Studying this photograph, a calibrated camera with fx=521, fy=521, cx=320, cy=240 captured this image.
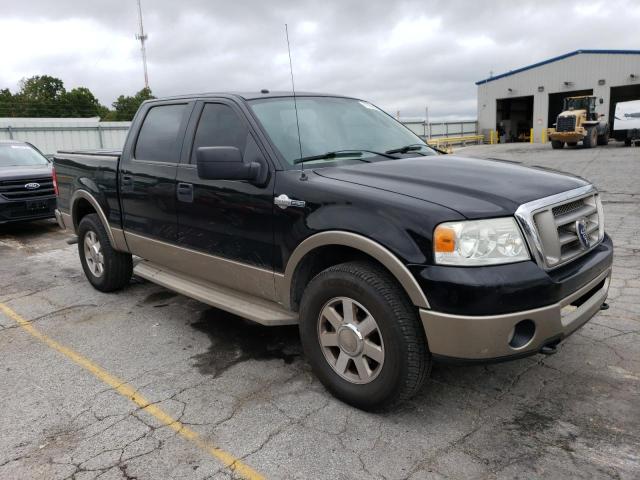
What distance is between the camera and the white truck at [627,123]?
27.3m

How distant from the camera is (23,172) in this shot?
898cm

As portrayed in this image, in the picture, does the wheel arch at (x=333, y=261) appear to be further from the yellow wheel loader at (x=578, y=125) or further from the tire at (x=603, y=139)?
the tire at (x=603, y=139)

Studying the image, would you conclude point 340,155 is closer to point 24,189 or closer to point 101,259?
point 101,259

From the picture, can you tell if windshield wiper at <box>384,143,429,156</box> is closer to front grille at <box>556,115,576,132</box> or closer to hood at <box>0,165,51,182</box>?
hood at <box>0,165,51,182</box>

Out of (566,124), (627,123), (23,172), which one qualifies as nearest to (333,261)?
(23,172)

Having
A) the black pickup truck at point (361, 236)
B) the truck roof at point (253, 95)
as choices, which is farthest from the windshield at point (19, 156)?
the truck roof at point (253, 95)

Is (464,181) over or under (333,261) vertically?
over

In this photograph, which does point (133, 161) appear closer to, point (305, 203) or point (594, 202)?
point (305, 203)

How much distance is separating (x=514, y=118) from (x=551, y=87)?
774 cm

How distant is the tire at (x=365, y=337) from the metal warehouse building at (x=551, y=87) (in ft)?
109

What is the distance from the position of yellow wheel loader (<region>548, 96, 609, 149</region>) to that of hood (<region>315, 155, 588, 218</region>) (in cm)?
2538

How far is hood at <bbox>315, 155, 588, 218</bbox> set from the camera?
2.68 meters

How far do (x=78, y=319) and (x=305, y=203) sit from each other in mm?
2855

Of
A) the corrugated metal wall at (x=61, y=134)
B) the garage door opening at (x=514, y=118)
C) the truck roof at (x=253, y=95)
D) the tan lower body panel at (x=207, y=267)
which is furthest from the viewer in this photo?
the garage door opening at (x=514, y=118)
